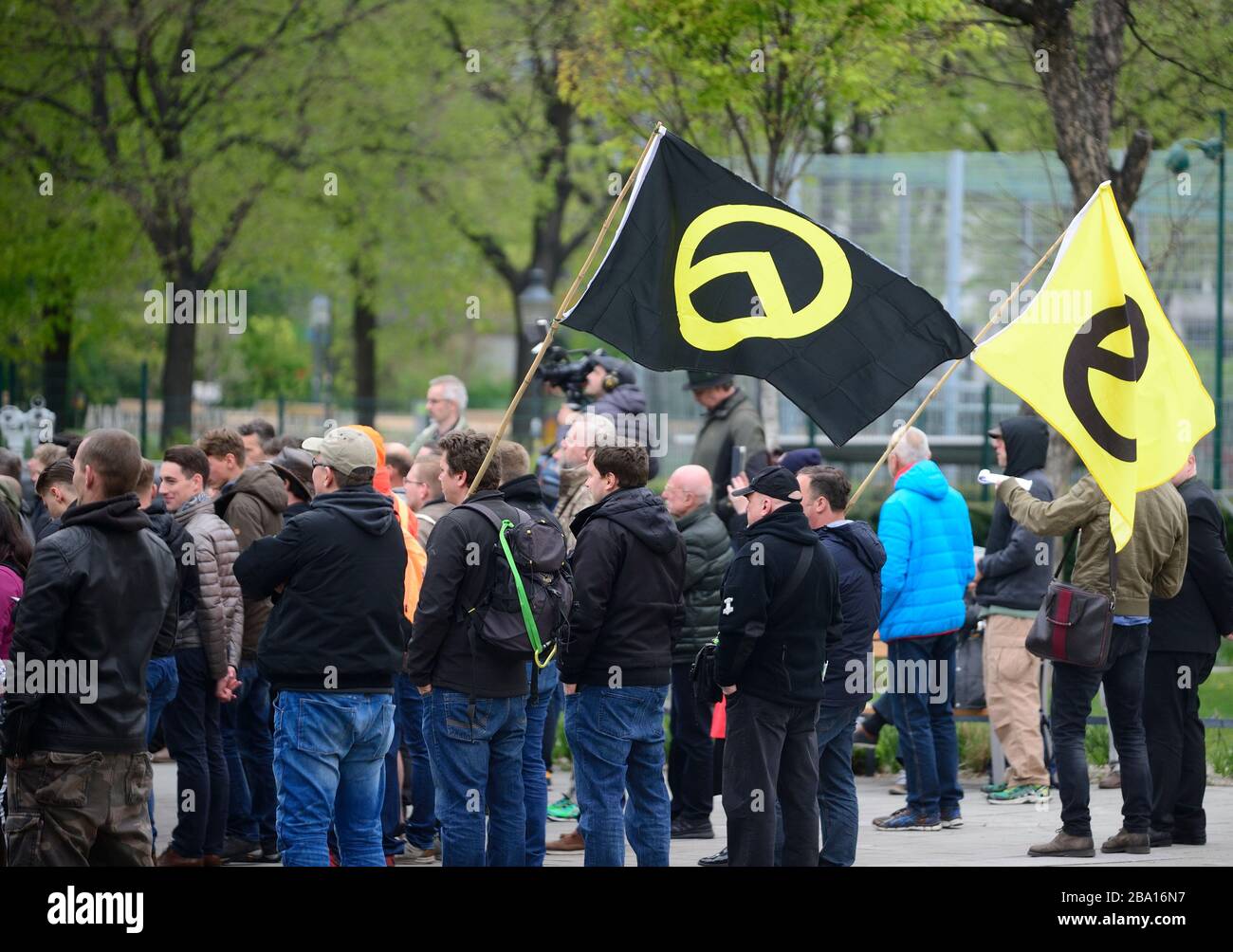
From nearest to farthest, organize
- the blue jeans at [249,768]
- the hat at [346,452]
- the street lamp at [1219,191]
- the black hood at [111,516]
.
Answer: the black hood at [111,516] < the hat at [346,452] < the blue jeans at [249,768] < the street lamp at [1219,191]

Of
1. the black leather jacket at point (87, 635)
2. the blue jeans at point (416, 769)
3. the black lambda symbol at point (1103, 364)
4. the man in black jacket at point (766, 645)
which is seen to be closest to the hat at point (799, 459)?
the black lambda symbol at point (1103, 364)

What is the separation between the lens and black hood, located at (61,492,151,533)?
19.8ft

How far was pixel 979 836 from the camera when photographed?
9.06 metres

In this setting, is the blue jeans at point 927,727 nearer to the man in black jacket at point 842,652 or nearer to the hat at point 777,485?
the man in black jacket at point 842,652

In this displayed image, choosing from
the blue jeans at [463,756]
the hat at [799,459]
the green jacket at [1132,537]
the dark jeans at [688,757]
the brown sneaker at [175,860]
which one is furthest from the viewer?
the hat at [799,459]

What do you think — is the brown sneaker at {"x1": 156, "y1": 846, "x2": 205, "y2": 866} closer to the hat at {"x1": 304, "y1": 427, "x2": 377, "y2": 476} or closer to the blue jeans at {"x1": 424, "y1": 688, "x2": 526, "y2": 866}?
the blue jeans at {"x1": 424, "y1": 688, "x2": 526, "y2": 866}

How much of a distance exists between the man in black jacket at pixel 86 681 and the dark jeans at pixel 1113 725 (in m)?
4.48

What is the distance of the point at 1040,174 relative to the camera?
2245 centimetres

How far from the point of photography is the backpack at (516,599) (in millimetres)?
7020

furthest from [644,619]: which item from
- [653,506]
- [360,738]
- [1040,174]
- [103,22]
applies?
[103,22]

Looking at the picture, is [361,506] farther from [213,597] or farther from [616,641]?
[213,597]

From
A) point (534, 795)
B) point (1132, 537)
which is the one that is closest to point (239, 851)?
point (534, 795)

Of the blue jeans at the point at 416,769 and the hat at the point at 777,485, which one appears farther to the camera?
the blue jeans at the point at 416,769

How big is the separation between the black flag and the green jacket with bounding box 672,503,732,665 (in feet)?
5.13
